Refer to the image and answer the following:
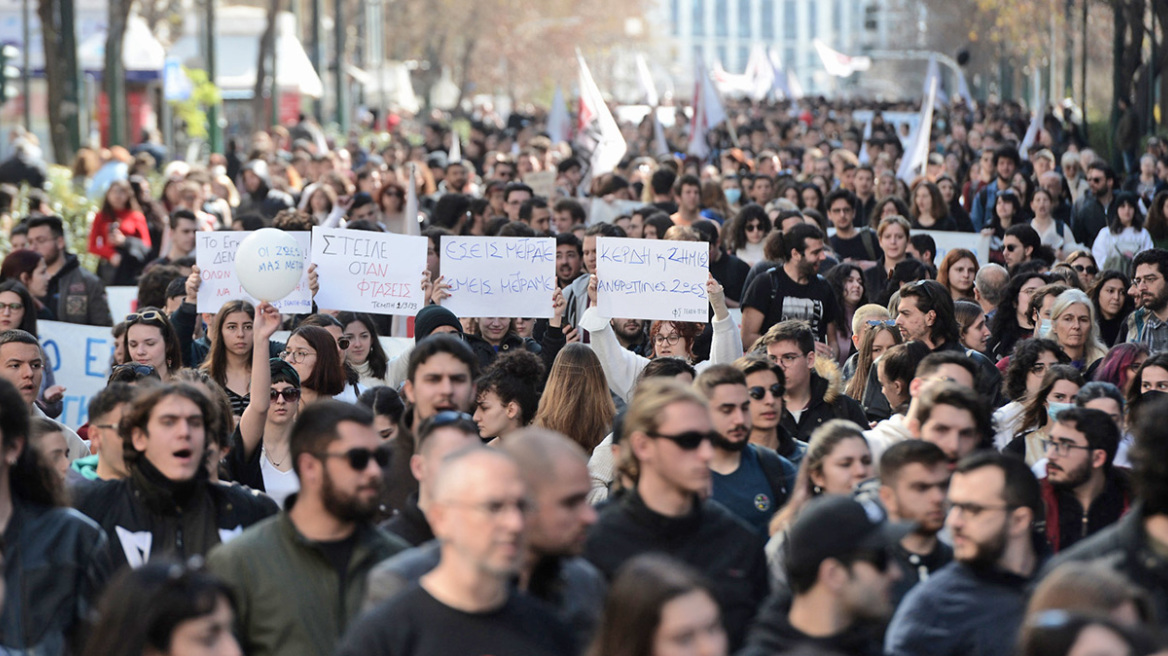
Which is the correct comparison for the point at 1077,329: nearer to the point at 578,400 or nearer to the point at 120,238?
the point at 578,400

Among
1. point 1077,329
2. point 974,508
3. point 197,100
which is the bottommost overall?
point 974,508

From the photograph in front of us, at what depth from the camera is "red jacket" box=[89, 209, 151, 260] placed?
47.4 ft

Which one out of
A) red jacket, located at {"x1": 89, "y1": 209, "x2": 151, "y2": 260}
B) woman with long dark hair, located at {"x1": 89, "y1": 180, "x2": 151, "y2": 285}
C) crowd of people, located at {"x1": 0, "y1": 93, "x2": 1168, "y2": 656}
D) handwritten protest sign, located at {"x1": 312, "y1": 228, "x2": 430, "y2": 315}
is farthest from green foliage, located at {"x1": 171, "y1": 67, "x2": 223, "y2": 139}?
handwritten protest sign, located at {"x1": 312, "y1": 228, "x2": 430, "y2": 315}

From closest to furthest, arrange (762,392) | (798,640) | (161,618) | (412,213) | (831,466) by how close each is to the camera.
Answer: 1. (161,618)
2. (798,640)
3. (831,466)
4. (762,392)
5. (412,213)

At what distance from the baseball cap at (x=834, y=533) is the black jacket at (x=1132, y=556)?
0.45 metres

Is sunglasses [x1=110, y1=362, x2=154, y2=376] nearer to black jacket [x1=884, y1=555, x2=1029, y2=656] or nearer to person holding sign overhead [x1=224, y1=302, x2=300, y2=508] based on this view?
person holding sign overhead [x1=224, y1=302, x2=300, y2=508]

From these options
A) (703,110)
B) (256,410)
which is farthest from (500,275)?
(703,110)

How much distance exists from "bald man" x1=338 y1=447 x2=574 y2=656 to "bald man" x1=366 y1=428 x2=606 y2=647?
0.22 meters

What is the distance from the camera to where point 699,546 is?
515cm

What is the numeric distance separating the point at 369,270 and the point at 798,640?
612cm

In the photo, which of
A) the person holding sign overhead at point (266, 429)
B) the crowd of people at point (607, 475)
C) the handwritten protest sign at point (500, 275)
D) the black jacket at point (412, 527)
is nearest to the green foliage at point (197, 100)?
the crowd of people at point (607, 475)

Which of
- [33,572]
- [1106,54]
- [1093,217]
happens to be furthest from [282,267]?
[1106,54]

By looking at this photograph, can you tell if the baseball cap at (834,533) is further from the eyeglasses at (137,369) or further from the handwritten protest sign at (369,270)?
the handwritten protest sign at (369,270)

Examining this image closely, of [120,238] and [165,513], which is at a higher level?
[120,238]
